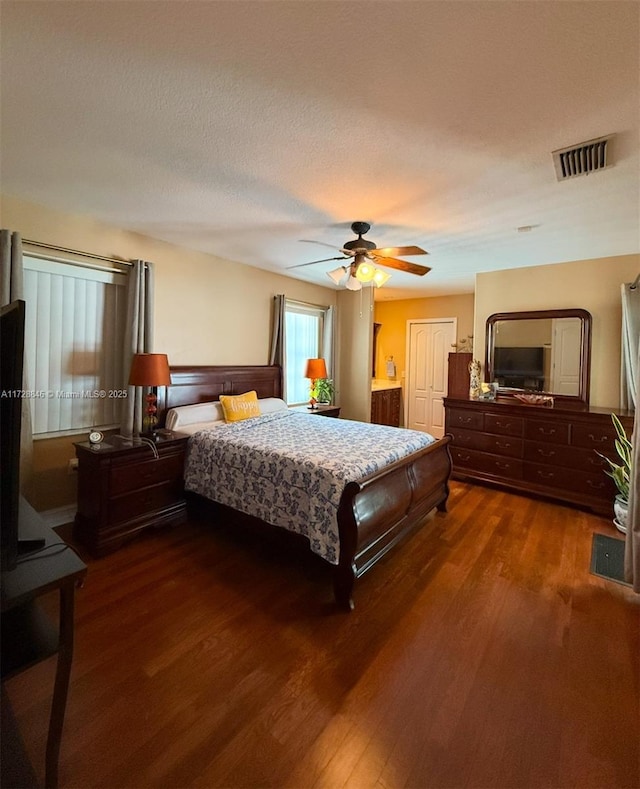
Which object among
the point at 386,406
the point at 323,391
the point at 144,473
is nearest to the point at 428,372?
the point at 386,406

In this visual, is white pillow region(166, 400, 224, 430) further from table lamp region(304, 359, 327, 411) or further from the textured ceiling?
the textured ceiling

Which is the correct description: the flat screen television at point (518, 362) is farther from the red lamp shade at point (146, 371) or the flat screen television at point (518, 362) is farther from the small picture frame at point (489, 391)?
the red lamp shade at point (146, 371)

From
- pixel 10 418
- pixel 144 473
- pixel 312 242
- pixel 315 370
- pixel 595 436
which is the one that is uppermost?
pixel 312 242

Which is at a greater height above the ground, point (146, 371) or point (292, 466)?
point (146, 371)

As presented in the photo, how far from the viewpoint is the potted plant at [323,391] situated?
5215 mm

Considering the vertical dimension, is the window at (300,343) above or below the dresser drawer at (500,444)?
above

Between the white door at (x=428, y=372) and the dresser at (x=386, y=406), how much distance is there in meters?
0.21

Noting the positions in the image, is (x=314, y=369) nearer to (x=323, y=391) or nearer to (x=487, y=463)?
(x=323, y=391)

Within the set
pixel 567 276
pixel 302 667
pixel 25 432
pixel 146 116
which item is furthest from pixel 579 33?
pixel 25 432

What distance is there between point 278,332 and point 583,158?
3.35 m

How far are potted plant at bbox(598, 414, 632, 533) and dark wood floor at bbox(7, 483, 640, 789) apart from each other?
1.73ft

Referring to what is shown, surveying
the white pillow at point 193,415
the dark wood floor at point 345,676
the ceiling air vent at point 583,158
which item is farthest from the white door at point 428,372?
the ceiling air vent at point 583,158

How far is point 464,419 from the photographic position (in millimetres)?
4105

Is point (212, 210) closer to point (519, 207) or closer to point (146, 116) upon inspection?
point (146, 116)
